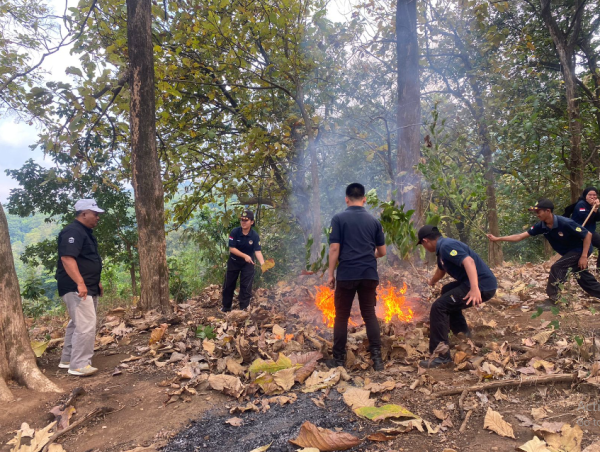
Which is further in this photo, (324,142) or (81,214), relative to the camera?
(324,142)

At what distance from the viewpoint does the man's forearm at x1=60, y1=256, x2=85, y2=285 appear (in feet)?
14.9

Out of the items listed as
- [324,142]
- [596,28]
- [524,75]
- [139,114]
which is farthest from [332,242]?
[596,28]

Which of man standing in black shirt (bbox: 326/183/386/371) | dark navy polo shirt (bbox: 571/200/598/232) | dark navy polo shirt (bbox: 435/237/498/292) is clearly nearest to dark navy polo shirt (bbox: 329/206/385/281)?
man standing in black shirt (bbox: 326/183/386/371)

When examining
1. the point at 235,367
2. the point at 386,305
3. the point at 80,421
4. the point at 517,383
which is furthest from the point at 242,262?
the point at 517,383

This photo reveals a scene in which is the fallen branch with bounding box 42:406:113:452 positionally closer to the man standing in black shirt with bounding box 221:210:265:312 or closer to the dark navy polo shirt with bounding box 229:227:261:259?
the man standing in black shirt with bounding box 221:210:265:312

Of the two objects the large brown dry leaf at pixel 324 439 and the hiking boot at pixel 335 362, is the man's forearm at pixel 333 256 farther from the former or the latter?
the large brown dry leaf at pixel 324 439

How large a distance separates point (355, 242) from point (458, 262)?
1139 mm

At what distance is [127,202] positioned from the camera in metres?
13.7

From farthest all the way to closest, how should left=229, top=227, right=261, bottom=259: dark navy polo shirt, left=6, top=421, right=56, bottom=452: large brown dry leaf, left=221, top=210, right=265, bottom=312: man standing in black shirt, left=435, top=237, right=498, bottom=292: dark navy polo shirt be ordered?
left=229, top=227, right=261, bottom=259: dark navy polo shirt, left=221, top=210, right=265, bottom=312: man standing in black shirt, left=435, top=237, right=498, bottom=292: dark navy polo shirt, left=6, top=421, right=56, bottom=452: large brown dry leaf

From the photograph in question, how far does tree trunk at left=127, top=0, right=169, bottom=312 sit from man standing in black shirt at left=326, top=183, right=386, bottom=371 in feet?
10.8

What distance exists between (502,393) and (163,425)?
3.00 metres

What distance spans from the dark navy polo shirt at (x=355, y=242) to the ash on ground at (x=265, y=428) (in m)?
1.37

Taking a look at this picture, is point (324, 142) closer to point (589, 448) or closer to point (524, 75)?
point (524, 75)

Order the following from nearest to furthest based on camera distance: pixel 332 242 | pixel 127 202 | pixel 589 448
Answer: pixel 589 448
pixel 332 242
pixel 127 202
